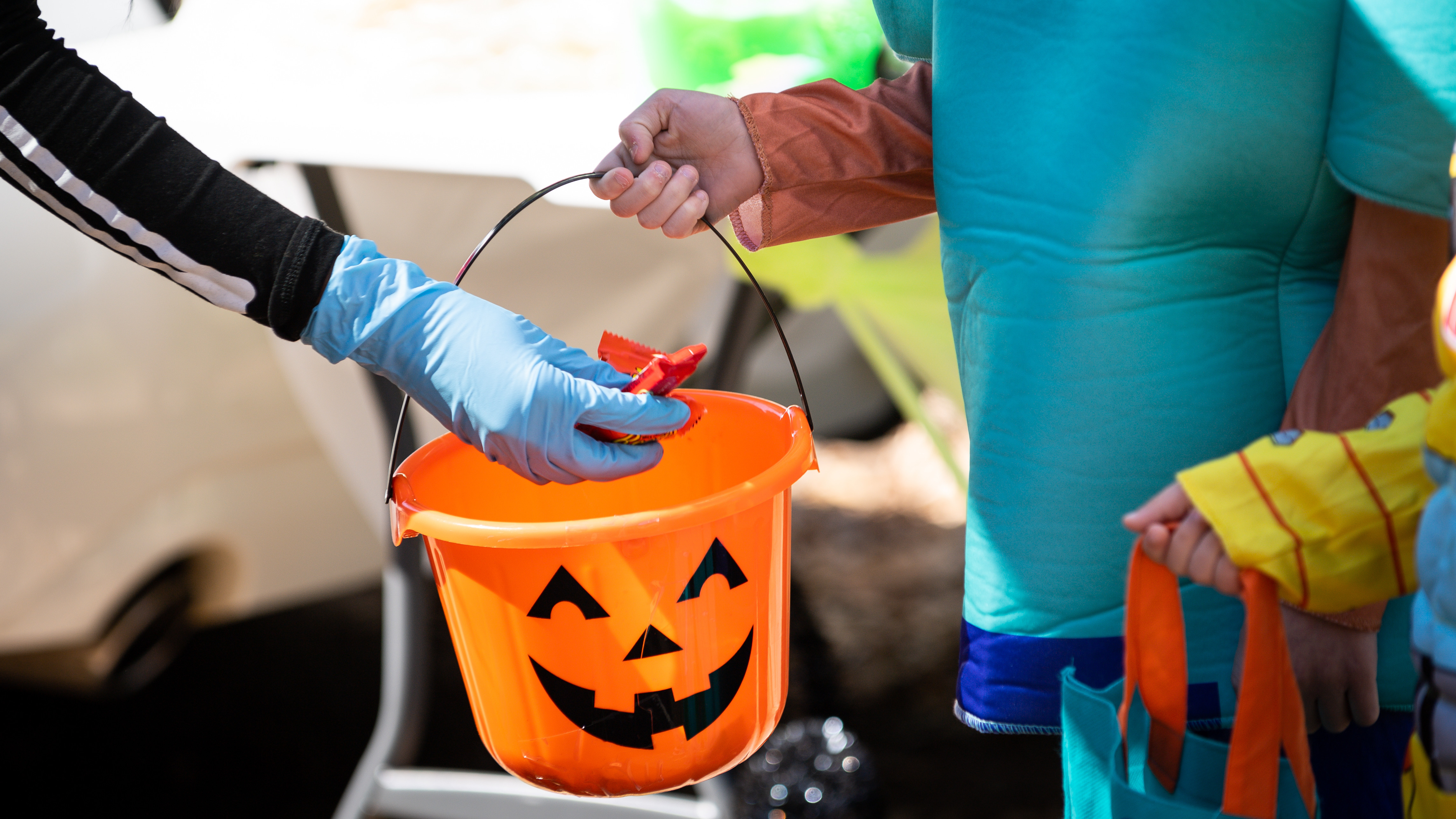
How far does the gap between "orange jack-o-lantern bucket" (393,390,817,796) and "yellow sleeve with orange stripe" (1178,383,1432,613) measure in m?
0.31

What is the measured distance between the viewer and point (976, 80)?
804 mm

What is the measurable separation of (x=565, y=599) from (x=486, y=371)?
0.17m

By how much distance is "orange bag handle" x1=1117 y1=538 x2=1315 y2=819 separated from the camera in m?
0.64

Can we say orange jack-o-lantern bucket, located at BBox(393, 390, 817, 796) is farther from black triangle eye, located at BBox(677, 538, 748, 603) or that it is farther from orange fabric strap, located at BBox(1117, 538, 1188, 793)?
orange fabric strap, located at BBox(1117, 538, 1188, 793)

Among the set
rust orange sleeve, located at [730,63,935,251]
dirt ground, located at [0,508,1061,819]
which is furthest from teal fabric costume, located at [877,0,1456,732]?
dirt ground, located at [0,508,1061,819]

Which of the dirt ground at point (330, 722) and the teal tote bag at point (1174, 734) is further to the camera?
the dirt ground at point (330, 722)

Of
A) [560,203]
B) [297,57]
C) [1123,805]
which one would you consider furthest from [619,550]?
[297,57]

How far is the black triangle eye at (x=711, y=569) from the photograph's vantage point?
0.82 metres

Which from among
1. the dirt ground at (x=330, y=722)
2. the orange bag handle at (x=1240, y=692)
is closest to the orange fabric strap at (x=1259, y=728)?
the orange bag handle at (x=1240, y=692)

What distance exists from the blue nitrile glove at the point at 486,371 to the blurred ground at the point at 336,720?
1.08 m

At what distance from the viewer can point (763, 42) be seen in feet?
4.96

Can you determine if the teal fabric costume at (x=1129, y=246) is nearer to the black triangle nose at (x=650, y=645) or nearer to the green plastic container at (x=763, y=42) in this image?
the black triangle nose at (x=650, y=645)

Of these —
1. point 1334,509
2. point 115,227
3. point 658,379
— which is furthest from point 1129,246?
point 115,227

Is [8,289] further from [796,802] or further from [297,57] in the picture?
[796,802]
